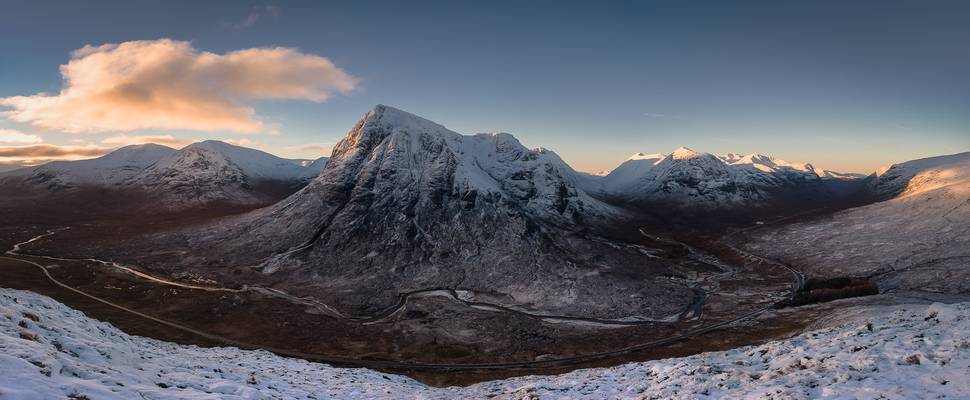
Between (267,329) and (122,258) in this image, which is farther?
(122,258)

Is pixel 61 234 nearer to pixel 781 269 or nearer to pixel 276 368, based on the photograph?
pixel 276 368

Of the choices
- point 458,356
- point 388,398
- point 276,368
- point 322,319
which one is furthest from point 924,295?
point 322,319

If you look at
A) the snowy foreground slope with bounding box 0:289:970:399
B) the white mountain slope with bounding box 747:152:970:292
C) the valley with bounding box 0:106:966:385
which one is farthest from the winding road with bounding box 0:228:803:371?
the snowy foreground slope with bounding box 0:289:970:399

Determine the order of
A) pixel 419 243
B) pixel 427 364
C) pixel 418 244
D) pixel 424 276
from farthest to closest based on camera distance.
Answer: pixel 419 243 < pixel 418 244 < pixel 424 276 < pixel 427 364

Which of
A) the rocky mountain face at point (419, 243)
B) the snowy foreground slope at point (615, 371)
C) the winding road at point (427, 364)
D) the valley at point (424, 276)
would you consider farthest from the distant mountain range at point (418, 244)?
the snowy foreground slope at point (615, 371)

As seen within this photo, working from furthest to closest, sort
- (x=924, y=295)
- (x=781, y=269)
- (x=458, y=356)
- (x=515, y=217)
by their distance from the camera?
1. (x=515, y=217)
2. (x=781, y=269)
3. (x=924, y=295)
4. (x=458, y=356)

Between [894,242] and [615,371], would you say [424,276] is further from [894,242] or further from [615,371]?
[894,242]

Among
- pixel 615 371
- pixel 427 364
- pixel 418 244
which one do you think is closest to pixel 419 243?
pixel 418 244
